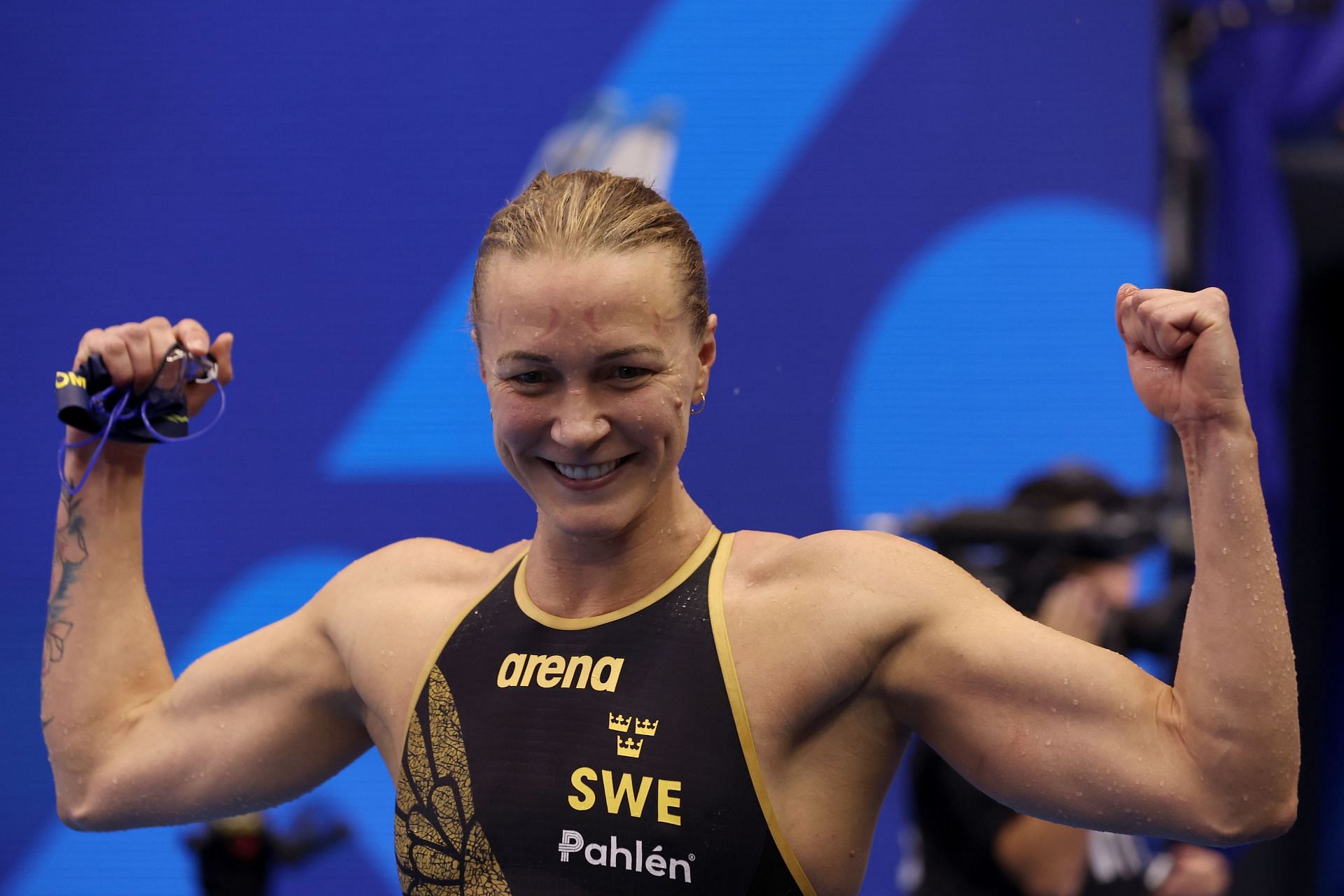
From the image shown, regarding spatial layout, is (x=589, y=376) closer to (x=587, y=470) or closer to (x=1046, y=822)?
(x=587, y=470)

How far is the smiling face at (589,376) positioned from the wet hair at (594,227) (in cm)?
2

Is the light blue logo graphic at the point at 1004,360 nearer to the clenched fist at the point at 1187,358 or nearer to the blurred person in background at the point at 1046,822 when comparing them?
the blurred person in background at the point at 1046,822

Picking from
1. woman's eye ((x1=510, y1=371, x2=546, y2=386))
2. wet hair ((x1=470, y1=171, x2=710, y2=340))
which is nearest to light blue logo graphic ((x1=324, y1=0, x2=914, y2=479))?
wet hair ((x1=470, y1=171, x2=710, y2=340))

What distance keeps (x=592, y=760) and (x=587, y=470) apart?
32cm

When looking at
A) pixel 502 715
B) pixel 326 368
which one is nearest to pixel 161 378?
pixel 502 715

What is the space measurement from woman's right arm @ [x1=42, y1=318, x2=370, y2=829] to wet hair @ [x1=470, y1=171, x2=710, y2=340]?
0.51 meters

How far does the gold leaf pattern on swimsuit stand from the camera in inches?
59.9

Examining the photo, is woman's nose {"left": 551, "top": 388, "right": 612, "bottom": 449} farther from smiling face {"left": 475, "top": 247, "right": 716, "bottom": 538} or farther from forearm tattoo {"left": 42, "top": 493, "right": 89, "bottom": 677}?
forearm tattoo {"left": 42, "top": 493, "right": 89, "bottom": 677}

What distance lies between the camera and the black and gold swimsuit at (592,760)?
1438 mm

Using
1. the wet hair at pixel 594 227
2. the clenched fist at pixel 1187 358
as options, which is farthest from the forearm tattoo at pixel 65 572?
the clenched fist at pixel 1187 358

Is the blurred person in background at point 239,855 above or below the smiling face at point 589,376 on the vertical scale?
below

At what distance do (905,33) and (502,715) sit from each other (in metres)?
2.52

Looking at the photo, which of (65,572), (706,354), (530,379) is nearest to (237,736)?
(65,572)

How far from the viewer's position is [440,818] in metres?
1.56
